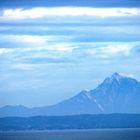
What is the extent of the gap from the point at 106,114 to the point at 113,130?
107 centimetres

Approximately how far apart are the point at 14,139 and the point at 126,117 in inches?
251

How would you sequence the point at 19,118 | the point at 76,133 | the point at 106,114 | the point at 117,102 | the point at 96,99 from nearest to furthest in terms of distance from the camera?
the point at 19,118 → the point at 117,102 → the point at 96,99 → the point at 106,114 → the point at 76,133

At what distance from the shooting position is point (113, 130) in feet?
73.9

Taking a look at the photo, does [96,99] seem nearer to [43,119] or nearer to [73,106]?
[73,106]

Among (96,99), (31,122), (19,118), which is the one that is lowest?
(19,118)

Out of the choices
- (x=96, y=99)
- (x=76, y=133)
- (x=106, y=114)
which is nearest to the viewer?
(x=96, y=99)

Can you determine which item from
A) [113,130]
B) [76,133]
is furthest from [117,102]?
[76,133]

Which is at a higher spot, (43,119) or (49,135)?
(49,135)

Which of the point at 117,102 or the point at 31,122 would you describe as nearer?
the point at 117,102

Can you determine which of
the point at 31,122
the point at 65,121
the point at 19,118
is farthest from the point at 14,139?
the point at 65,121

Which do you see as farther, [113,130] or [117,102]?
[113,130]

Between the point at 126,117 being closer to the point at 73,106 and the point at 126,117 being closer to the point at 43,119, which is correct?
the point at 73,106

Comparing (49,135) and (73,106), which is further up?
(49,135)

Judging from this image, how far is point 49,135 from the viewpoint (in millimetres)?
25578
